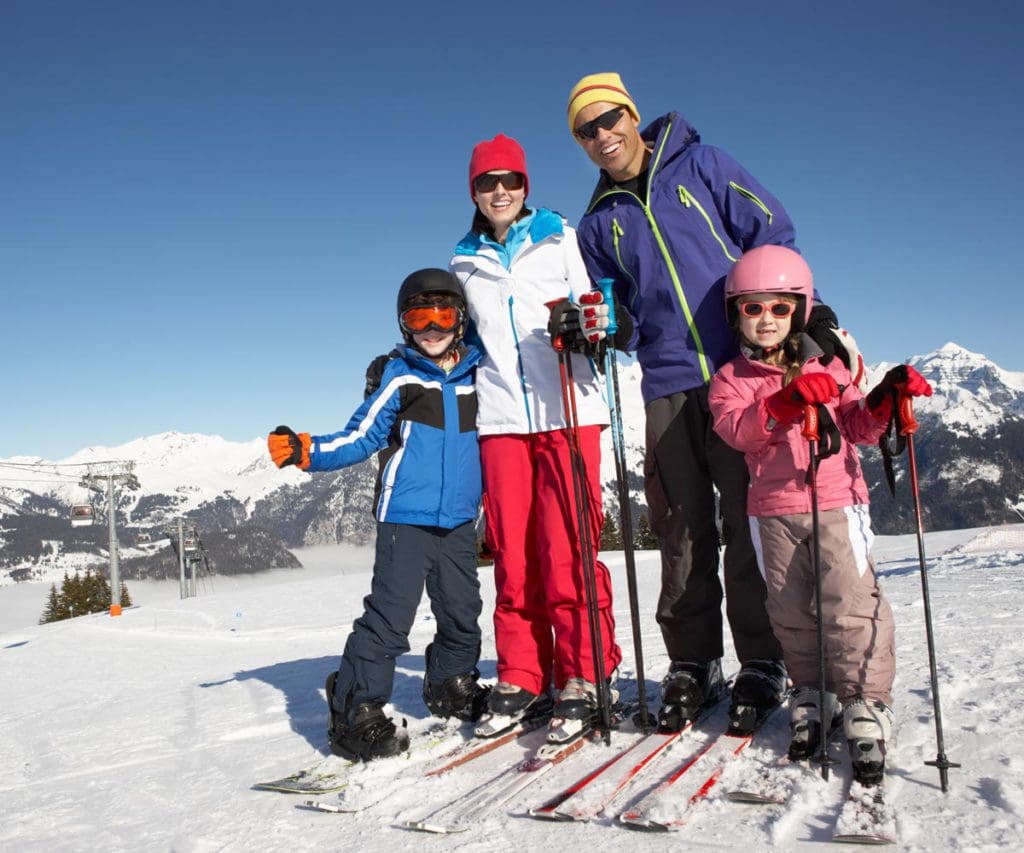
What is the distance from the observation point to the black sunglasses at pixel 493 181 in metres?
3.82

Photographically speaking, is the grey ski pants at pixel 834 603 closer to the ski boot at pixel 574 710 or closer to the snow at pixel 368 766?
the snow at pixel 368 766

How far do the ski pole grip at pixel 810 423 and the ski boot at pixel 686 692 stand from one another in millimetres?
1258

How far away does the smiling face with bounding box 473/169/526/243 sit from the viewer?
3822 mm

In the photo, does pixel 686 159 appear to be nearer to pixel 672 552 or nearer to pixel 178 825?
pixel 672 552

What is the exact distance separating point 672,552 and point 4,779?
12.1ft

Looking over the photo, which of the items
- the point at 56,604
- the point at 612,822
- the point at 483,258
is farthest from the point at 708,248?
the point at 56,604

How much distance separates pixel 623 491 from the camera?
3.39m

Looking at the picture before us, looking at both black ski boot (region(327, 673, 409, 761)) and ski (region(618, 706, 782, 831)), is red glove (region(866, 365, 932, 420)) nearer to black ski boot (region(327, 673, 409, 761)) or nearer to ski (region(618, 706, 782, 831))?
ski (region(618, 706, 782, 831))

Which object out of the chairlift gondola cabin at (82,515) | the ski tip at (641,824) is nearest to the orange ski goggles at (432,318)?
the ski tip at (641,824)

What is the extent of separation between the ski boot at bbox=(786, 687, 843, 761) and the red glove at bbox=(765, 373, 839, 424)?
1019 mm

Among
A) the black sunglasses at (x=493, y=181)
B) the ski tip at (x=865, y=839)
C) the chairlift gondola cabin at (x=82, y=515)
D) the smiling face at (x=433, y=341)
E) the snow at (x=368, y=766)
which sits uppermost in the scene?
the black sunglasses at (x=493, y=181)

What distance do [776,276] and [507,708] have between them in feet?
7.21

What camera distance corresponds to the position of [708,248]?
3.53 meters

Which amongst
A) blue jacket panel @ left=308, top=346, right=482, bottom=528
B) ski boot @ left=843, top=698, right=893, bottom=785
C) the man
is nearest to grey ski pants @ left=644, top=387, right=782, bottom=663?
the man
